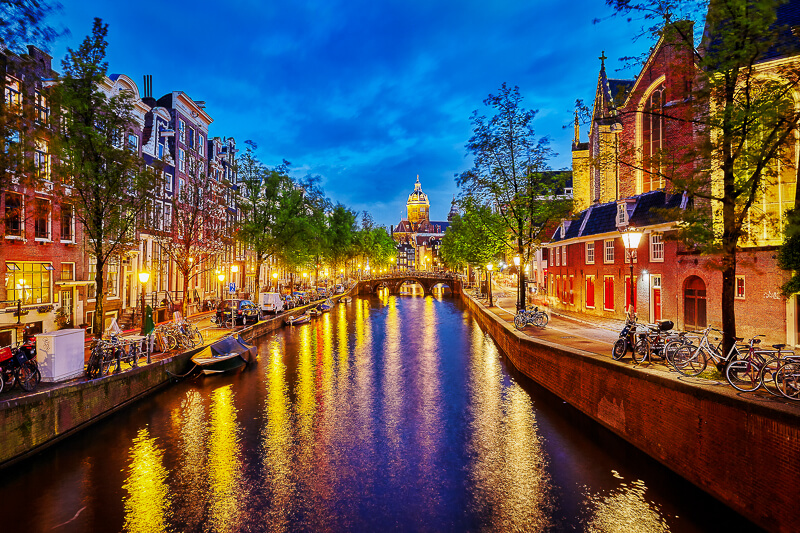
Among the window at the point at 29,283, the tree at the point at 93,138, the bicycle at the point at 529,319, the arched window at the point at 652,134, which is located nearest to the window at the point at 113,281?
the window at the point at 29,283

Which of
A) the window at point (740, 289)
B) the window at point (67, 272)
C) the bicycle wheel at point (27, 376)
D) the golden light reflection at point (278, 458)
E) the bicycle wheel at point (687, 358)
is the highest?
the window at point (67, 272)

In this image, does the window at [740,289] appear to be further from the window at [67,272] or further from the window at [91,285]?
the window at [67,272]

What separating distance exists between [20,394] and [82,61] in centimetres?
1255

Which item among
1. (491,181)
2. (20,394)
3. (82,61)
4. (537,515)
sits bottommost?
(537,515)

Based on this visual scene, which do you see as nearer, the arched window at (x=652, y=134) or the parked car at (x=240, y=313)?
the arched window at (x=652, y=134)

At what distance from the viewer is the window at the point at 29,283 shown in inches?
856

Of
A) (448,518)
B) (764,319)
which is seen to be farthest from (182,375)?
(764,319)

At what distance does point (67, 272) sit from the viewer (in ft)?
83.5

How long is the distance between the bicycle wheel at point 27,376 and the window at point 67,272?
1434cm

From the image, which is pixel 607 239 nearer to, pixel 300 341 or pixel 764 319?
pixel 764 319

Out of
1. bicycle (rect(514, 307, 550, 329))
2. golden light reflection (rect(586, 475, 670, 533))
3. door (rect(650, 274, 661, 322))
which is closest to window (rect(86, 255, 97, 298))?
bicycle (rect(514, 307, 550, 329))

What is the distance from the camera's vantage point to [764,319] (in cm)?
1884

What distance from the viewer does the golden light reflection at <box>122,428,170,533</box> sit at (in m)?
9.60

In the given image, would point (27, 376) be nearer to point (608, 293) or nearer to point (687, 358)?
point (687, 358)
